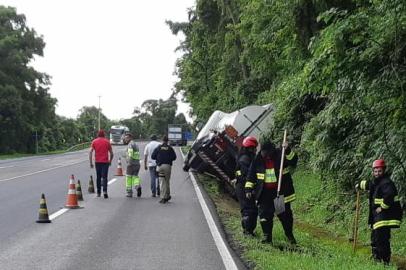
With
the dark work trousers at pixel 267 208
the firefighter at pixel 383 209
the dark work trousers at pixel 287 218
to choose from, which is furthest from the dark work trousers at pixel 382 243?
the dark work trousers at pixel 267 208

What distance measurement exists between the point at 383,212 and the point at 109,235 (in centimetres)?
462

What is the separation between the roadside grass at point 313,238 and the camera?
24.9ft

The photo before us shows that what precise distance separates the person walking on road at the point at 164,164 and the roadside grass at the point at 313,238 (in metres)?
1.55

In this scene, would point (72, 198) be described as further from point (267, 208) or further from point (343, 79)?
point (343, 79)

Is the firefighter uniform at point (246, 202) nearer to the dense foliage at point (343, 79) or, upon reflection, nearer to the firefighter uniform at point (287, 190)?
the firefighter uniform at point (287, 190)

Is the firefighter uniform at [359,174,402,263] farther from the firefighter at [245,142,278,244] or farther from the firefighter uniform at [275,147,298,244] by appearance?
the firefighter at [245,142,278,244]

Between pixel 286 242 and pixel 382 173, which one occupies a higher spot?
pixel 382 173

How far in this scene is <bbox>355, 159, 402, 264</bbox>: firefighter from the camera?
8.16 metres

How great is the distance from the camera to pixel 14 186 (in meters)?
18.3

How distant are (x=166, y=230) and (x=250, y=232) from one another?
158 cm

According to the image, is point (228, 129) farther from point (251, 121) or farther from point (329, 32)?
point (329, 32)

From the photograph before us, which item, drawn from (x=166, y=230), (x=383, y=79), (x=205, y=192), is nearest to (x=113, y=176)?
(x=205, y=192)

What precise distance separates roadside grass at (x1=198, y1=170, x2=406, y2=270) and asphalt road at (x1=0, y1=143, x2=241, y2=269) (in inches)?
21.9

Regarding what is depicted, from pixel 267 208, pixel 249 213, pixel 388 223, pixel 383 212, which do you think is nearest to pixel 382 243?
pixel 388 223
